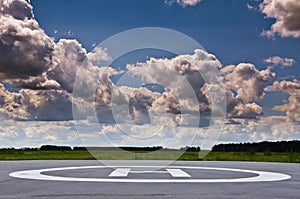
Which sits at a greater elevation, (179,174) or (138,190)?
(179,174)

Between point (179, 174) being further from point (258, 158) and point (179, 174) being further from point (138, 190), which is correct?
point (258, 158)

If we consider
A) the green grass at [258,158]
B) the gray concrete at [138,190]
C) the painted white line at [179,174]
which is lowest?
the gray concrete at [138,190]

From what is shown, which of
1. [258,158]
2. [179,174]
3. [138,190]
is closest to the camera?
[138,190]

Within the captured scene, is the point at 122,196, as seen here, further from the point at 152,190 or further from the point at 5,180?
the point at 5,180

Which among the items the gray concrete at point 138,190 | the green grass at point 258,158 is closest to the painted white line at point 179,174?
the gray concrete at point 138,190

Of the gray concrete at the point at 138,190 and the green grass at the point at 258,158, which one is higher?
the green grass at the point at 258,158

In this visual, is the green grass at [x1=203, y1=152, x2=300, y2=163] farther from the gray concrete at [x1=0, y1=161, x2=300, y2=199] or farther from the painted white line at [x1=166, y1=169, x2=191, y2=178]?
the gray concrete at [x1=0, y1=161, x2=300, y2=199]

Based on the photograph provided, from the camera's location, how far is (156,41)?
75.4 ft

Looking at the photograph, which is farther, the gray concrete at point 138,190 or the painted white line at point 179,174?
the painted white line at point 179,174

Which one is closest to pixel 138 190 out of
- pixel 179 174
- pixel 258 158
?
pixel 179 174

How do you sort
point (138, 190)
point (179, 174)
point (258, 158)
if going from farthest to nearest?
point (258, 158) < point (179, 174) < point (138, 190)

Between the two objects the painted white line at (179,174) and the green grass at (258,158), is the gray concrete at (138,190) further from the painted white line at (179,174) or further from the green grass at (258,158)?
the green grass at (258,158)

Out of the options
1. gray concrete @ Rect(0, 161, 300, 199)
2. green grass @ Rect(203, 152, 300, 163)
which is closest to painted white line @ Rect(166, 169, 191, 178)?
gray concrete @ Rect(0, 161, 300, 199)

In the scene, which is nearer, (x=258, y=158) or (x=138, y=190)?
(x=138, y=190)
